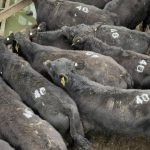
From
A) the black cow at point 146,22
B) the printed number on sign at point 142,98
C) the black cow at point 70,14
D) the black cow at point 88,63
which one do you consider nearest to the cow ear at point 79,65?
the black cow at point 88,63

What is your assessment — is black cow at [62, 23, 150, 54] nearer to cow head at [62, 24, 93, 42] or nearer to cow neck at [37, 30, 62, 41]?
cow head at [62, 24, 93, 42]

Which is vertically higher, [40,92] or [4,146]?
[40,92]

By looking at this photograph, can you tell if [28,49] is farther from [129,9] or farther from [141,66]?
[129,9]

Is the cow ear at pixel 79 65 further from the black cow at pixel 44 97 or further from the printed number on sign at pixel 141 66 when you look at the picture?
the printed number on sign at pixel 141 66

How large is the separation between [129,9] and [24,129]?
4.36 meters

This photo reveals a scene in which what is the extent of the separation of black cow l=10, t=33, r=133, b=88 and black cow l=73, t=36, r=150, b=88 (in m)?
0.22

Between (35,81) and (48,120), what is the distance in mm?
806

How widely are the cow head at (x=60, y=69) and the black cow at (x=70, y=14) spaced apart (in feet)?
6.54

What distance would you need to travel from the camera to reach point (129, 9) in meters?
9.16

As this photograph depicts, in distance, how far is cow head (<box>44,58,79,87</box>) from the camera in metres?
6.83

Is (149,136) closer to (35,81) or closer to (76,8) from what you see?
(35,81)

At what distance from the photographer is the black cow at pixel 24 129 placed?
18.6ft

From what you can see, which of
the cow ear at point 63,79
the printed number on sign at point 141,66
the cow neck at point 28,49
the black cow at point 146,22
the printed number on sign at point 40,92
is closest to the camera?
the printed number on sign at point 40,92

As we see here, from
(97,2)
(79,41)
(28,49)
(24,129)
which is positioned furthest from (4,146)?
(97,2)
